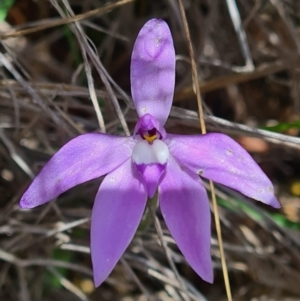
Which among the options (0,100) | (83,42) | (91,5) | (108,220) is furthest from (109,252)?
(91,5)

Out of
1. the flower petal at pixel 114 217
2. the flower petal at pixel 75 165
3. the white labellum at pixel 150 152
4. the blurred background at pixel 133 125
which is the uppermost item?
the flower petal at pixel 75 165

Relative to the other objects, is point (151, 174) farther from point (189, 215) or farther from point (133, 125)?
point (133, 125)

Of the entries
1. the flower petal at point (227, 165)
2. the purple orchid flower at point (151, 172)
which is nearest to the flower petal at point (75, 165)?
the purple orchid flower at point (151, 172)

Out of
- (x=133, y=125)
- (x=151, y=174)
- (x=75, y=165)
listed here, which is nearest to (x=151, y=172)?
(x=151, y=174)

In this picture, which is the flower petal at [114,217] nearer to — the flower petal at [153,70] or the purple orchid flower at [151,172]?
the purple orchid flower at [151,172]

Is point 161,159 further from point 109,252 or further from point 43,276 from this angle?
point 43,276

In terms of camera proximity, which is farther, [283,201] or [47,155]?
[283,201]

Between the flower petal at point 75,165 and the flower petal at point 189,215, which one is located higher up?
the flower petal at point 75,165

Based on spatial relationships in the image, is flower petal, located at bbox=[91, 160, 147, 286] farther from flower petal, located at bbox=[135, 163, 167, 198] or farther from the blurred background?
the blurred background

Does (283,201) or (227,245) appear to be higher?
(227,245)
